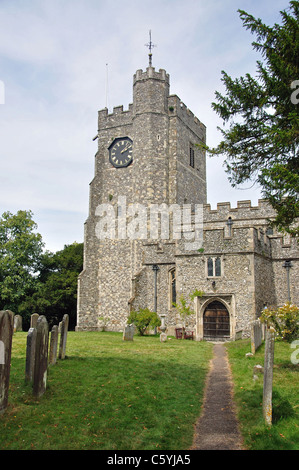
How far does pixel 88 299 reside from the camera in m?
27.3

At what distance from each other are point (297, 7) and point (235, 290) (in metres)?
12.4

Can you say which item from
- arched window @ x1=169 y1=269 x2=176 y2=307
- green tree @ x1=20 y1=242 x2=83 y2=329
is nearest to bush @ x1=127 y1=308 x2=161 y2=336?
arched window @ x1=169 y1=269 x2=176 y2=307

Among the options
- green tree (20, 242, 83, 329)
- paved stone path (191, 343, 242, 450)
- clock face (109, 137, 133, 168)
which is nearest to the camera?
paved stone path (191, 343, 242, 450)

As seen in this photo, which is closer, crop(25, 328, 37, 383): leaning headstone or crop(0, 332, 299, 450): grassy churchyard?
crop(0, 332, 299, 450): grassy churchyard

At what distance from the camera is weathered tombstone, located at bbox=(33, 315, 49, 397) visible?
716 centimetres

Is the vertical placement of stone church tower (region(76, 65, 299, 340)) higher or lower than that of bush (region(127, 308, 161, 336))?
higher

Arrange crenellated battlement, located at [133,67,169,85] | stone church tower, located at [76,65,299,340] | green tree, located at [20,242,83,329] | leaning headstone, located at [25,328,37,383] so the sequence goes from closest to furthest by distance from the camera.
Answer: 1. leaning headstone, located at [25,328,37,383]
2. stone church tower, located at [76,65,299,340]
3. crenellated battlement, located at [133,67,169,85]
4. green tree, located at [20,242,83,329]

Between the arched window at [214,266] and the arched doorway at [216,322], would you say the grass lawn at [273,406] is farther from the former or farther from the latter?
the arched window at [214,266]

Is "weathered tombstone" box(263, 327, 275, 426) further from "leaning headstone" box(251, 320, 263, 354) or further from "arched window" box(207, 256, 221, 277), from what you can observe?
"arched window" box(207, 256, 221, 277)

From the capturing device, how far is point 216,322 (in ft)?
64.6

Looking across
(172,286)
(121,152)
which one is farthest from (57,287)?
(172,286)

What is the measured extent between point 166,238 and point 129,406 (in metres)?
18.8

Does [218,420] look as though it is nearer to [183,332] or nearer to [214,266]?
[183,332]

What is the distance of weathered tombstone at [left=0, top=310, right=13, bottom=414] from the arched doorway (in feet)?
47.4
